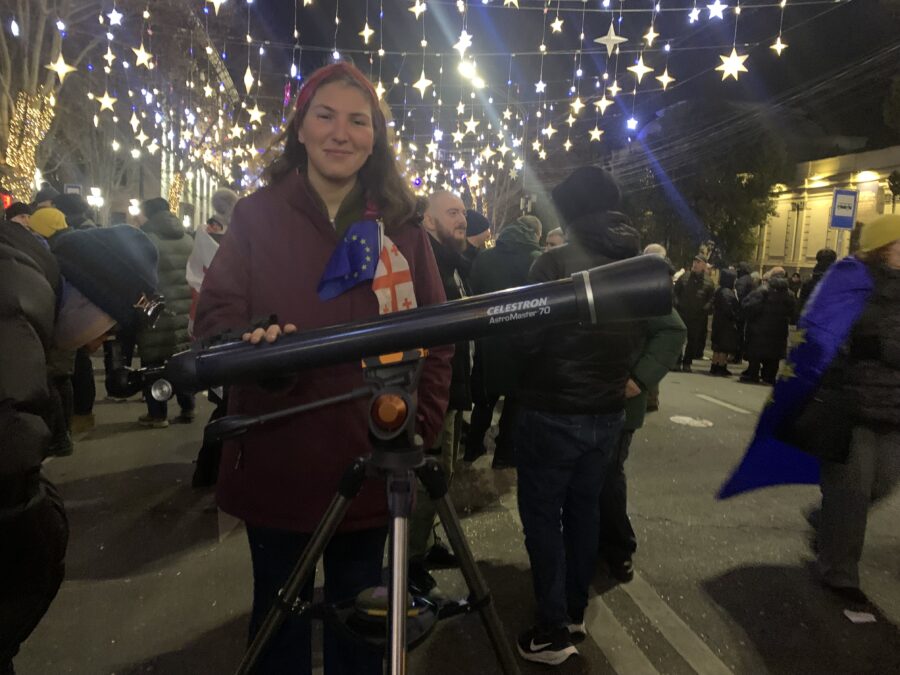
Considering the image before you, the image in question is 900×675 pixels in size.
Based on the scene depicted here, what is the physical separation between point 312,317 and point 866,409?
2911 millimetres

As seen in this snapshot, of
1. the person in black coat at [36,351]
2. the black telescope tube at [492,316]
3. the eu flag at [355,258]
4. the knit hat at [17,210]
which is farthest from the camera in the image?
the knit hat at [17,210]

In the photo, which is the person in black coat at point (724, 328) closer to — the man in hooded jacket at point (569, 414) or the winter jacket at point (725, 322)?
the winter jacket at point (725, 322)

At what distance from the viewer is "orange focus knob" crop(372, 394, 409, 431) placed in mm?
1274

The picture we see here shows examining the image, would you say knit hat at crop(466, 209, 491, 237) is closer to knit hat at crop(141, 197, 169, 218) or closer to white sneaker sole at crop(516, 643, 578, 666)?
knit hat at crop(141, 197, 169, 218)

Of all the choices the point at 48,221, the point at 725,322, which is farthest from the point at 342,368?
the point at 725,322

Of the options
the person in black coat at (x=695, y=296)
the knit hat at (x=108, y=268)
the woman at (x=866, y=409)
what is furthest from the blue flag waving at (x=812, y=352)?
the person in black coat at (x=695, y=296)

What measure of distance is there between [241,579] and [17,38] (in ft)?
46.1

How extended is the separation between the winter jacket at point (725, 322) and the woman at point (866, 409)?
324 inches

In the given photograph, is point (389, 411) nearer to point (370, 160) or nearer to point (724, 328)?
point (370, 160)

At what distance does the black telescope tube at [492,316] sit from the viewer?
3.93 ft

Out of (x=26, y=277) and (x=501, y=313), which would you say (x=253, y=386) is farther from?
(x=501, y=313)

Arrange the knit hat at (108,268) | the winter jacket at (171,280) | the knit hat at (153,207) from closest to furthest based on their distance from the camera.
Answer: the knit hat at (108,268)
the winter jacket at (171,280)
the knit hat at (153,207)

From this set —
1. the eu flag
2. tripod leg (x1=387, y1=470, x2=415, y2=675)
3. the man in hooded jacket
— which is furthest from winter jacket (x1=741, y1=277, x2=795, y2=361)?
tripod leg (x1=387, y1=470, x2=415, y2=675)

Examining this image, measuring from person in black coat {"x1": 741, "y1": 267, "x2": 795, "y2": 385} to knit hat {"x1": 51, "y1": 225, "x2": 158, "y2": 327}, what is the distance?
10341mm
